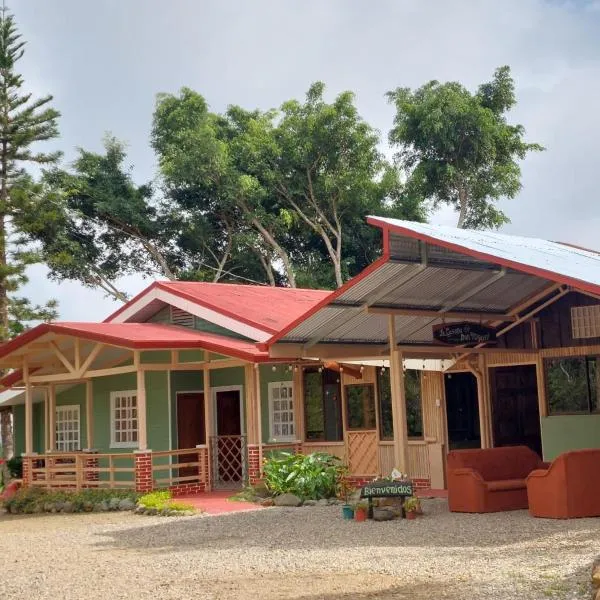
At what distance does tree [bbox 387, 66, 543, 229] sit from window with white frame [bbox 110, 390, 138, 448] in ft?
51.7

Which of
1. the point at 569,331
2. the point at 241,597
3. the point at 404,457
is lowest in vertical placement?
the point at 241,597

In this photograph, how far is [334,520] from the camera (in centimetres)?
1289

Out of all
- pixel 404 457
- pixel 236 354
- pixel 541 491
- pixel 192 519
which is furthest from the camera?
pixel 236 354

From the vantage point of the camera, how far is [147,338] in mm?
17156

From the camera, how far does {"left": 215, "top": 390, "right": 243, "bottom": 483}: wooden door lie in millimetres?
18609

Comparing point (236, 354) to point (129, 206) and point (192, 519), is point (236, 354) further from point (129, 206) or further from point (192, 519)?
point (129, 206)

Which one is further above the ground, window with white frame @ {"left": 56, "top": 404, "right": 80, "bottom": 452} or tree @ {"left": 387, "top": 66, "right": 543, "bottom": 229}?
tree @ {"left": 387, "top": 66, "right": 543, "bottom": 229}

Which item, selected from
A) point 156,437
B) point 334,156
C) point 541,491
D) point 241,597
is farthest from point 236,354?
point 334,156

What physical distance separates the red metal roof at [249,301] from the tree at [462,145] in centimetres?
1120

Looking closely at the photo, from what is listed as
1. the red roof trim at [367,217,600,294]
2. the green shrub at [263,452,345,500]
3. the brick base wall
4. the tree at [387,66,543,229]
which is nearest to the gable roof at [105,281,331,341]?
the green shrub at [263,452,345,500]

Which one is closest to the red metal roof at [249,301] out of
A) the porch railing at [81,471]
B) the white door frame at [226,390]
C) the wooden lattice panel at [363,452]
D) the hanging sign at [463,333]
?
→ the white door frame at [226,390]

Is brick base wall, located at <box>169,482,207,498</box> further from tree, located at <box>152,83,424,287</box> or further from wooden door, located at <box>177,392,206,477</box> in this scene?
tree, located at <box>152,83,424,287</box>

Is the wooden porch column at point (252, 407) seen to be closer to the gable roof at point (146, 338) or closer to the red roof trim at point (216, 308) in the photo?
the gable roof at point (146, 338)

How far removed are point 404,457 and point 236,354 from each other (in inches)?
193
